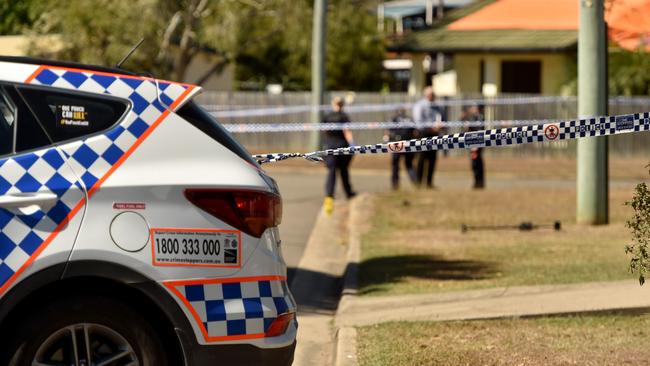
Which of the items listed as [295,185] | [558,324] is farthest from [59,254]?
[295,185]

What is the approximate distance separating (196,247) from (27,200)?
74 cm

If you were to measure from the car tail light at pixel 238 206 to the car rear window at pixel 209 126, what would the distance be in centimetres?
24

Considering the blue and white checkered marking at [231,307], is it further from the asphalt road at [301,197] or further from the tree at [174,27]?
the tree at [174,27]

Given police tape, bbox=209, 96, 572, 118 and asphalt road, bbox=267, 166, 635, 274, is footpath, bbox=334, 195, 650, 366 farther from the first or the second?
police tape, bbox=209, 96, 572, 118

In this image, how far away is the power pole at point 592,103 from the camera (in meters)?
14.0

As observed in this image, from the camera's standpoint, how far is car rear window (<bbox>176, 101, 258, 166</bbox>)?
5.38 meters

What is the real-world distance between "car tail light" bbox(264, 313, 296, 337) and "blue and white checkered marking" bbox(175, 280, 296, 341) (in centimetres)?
2

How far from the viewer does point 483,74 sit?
37688 mm

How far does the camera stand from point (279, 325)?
5.34 metres

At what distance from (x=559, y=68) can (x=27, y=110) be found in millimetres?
32150

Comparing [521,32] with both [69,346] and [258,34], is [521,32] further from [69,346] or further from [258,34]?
[69,346]

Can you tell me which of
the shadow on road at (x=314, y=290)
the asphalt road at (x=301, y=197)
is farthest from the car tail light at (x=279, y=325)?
the asphalt road at (x=301, y=197)

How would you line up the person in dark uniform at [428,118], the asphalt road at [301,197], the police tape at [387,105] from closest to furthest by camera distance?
the asphalt road at [301,197] < the person in dark uniform at [428,118] < the police tape at [387,105]

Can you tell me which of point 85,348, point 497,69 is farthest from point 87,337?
point 497,69
